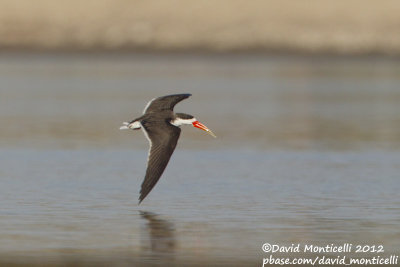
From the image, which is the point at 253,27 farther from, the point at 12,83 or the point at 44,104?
the point at 44,104

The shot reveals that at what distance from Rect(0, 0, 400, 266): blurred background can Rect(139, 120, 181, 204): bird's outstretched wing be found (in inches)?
18.7

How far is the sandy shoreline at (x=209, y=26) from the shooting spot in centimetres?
6362

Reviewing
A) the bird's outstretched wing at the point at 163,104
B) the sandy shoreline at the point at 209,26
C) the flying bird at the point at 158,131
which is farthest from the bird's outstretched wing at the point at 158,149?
the sandy shoreline at the point at 209,26

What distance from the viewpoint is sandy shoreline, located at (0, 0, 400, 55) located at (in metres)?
63.6

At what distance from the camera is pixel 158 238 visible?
13.9 meters

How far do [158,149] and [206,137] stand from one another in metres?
10.8

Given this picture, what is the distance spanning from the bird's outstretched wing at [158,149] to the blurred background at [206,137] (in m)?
0.48

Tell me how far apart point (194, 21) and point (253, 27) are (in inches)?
132

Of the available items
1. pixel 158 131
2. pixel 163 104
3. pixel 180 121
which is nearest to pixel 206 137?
pixel 163 104

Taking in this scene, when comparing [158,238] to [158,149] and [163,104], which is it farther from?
[163,104]

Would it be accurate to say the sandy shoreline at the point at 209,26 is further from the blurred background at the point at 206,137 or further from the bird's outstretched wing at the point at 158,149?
the bird's outstretched wing at the point at 158,149

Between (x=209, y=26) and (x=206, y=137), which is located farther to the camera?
(x=209, y=26)

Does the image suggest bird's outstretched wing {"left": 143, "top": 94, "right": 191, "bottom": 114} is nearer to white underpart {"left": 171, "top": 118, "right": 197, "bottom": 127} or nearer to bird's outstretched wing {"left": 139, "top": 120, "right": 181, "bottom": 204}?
white underpart {"left": 171, "top": 118, "right": 197, "bottom": 127}

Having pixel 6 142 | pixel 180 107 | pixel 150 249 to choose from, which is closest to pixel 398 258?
pixel 150 249
